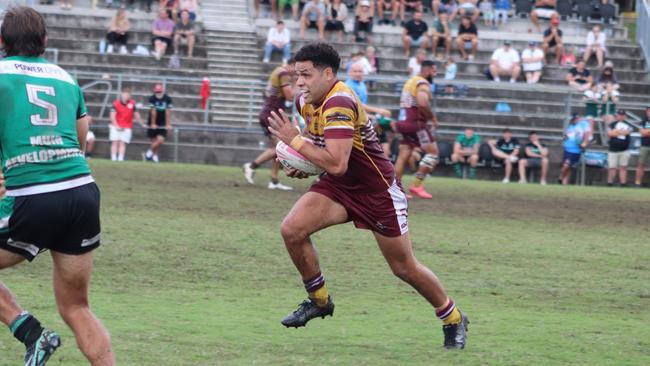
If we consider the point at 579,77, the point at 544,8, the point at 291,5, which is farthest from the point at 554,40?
the point at 291,5

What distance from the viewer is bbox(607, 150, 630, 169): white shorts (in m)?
25.5

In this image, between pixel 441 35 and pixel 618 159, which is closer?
pixel 618 159

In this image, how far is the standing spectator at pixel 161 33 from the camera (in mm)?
29359

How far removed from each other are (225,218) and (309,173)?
6881mm

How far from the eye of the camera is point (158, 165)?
23.8 m

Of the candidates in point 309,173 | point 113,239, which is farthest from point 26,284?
point 309,173

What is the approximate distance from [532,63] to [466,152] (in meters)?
4.99

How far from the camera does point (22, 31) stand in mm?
5816

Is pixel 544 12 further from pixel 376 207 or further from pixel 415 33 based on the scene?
pixel 376 207

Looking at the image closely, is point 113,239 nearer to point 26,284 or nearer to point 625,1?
point 26,284

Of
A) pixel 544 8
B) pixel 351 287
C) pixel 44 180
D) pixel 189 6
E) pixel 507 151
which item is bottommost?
pixel 507 151

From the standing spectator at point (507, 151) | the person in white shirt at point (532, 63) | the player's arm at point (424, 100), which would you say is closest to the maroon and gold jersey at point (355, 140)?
the player's arm at point (424, 100)

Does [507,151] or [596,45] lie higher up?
[596,45]

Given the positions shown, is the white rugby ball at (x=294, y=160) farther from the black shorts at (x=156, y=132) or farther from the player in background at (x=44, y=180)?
the black shorts at (x=156, y=132)
